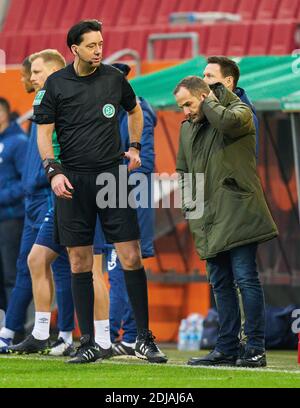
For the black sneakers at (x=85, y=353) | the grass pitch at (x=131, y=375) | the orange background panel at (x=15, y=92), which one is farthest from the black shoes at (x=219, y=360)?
the orange background panel at (x=15, y=92)

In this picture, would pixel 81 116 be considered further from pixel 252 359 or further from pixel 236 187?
pixel 252 359

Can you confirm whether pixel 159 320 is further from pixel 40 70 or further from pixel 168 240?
pixel 40 70

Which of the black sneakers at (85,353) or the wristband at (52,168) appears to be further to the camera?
the black sneakers at (85,353)

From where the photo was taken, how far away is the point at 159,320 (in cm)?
1147

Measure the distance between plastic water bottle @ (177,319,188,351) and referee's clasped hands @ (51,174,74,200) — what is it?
3348mm

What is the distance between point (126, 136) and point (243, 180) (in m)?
1.38

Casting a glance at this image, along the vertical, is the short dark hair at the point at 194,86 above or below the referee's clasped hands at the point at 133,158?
above

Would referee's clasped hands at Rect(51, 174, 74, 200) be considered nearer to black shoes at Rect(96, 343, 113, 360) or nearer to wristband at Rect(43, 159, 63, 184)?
wristband at Rect(43, 159, 63, 184)

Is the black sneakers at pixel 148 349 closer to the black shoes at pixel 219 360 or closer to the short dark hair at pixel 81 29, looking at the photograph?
the black shoes at pixel 219 360

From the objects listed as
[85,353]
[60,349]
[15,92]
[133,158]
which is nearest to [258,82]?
[133,158]

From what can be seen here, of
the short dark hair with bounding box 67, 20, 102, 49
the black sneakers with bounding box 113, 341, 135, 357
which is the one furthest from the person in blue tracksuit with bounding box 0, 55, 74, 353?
the short dark hair with bounding box 67, 20, 102, 49

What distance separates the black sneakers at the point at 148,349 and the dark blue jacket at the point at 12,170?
2.97 m

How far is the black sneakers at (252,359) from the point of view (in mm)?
7707
